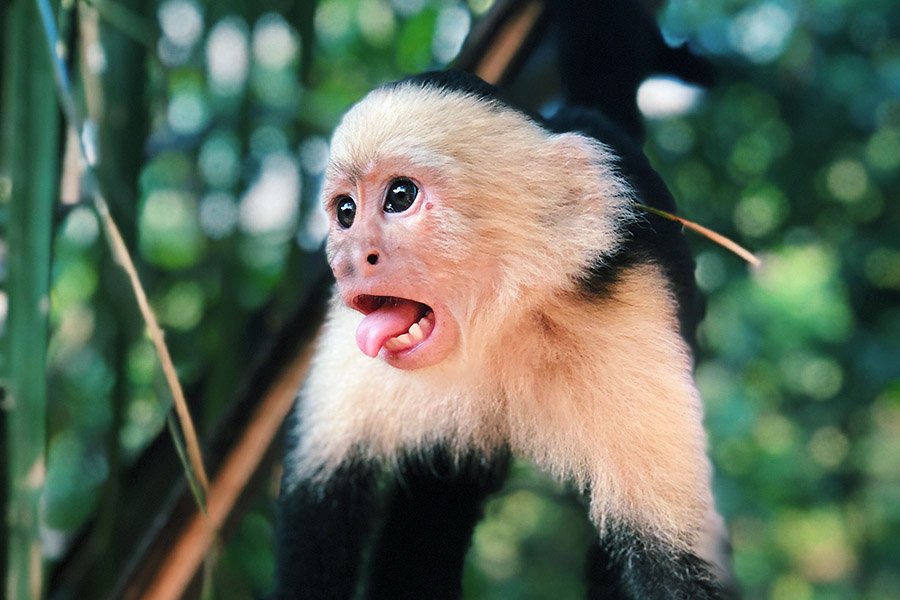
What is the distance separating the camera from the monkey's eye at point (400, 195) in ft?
2.46

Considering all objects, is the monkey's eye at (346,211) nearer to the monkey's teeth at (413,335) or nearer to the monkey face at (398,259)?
the monkey face at (398,259)

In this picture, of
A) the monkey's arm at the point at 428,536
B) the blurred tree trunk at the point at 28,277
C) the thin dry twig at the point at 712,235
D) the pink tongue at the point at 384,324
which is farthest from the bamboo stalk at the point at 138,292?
the monkey's arm at the point at 428,536

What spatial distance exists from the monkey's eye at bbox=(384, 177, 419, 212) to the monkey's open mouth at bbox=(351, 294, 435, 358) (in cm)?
8

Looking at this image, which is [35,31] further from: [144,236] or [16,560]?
[144,236]

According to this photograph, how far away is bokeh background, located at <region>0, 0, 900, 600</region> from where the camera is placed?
3.33 feet

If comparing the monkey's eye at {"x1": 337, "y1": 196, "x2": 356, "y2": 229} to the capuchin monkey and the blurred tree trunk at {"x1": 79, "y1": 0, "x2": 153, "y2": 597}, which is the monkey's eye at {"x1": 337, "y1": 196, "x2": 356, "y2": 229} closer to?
the capuchin monkey

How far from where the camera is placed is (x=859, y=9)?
1.88 meters

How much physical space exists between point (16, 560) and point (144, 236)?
1.08 meters

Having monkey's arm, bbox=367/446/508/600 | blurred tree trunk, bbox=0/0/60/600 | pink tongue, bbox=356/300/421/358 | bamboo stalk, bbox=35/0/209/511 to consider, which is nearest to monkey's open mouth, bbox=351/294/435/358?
pink tongue, bbox=356/300/421/358

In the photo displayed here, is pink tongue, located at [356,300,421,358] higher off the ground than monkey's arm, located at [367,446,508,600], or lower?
higher

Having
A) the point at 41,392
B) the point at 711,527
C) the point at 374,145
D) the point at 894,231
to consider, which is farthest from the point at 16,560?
the point at 894,231

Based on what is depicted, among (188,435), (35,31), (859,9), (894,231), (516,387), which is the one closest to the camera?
(188,435)

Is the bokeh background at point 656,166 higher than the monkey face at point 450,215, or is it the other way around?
the monkey face at point 450,215

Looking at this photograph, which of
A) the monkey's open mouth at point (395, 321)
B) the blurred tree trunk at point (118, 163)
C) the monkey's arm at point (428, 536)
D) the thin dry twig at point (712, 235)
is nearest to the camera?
the thin dry twig at point (712, 235)
